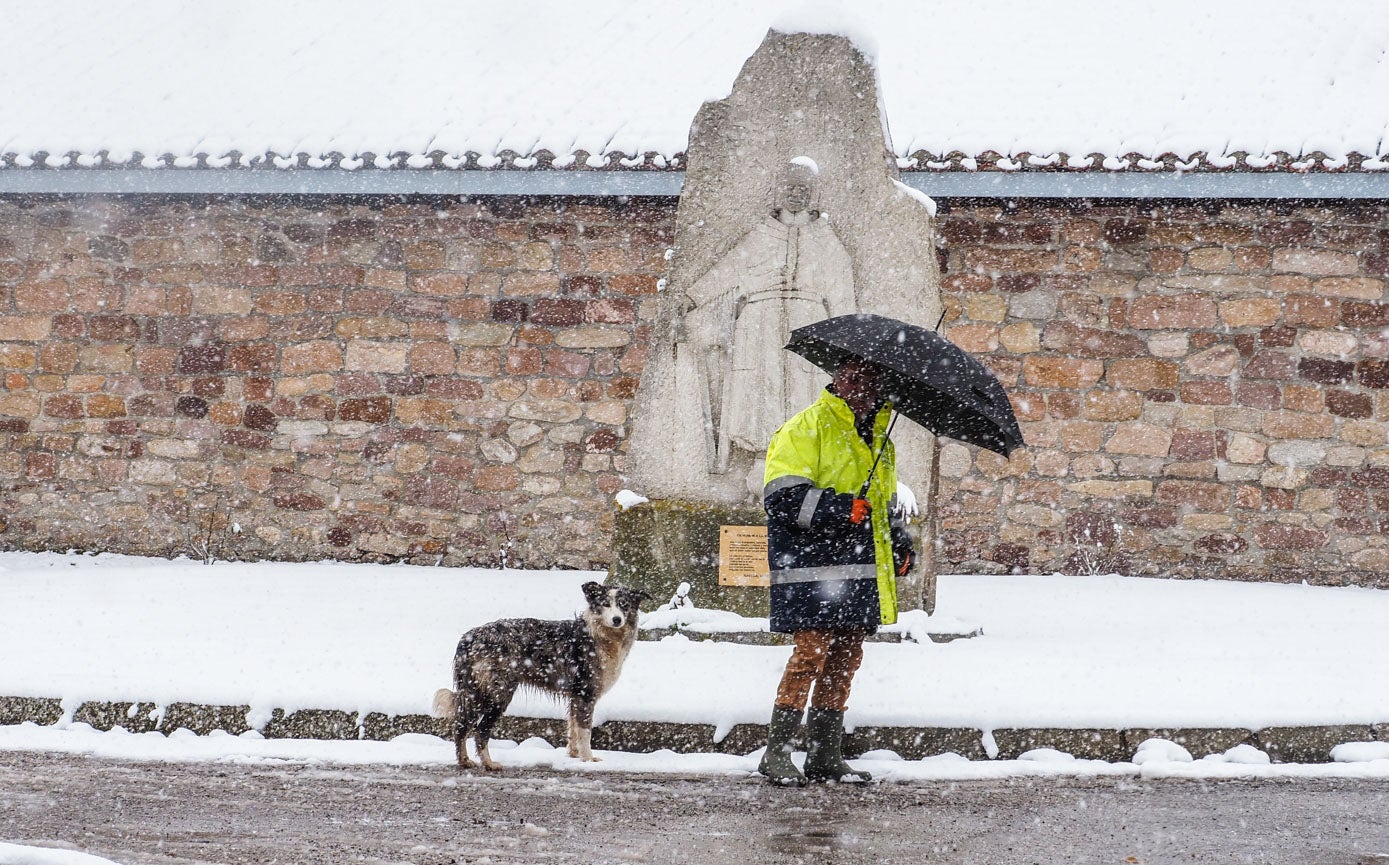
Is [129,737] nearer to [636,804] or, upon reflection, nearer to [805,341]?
[636,804]

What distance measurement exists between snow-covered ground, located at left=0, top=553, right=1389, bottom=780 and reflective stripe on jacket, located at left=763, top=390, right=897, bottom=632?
584mm

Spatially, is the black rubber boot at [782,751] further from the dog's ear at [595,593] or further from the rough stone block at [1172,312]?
the rough stone block at [1172,312]

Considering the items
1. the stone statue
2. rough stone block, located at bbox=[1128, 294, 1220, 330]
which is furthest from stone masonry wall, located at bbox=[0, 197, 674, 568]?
rough stone block, located at bbox=[1128, 294, 1220, 330]

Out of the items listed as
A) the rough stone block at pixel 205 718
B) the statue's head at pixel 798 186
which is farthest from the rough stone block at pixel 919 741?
the statue's head at pixel 798 186

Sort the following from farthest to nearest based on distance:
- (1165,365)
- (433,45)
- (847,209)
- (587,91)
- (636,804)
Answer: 1. (433,45)
2. (587,91)
3. (1165,365)
4. (847,209)
5. (636,804)

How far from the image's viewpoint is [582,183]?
8492 millimetres

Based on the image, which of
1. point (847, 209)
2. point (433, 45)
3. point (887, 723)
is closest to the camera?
point (887, 723)

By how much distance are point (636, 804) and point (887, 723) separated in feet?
3.48

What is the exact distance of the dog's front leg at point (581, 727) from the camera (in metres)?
4.16

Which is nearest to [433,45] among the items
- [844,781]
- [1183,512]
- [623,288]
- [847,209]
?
[623,288]

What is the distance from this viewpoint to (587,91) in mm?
9586

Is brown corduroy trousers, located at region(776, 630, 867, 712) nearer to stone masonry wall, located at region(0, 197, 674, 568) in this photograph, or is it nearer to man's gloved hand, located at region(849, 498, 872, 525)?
man's gloved hand, located at region(849, 498, 872, 525)

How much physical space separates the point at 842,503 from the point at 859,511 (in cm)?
7

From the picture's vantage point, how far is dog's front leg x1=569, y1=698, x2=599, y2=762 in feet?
13.7
